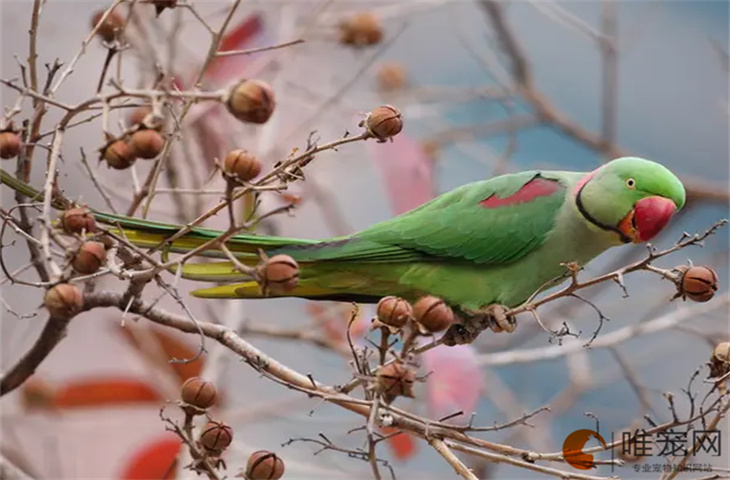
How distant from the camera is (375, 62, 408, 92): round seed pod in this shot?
9.19 ft

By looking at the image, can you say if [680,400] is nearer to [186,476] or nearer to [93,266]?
[186,476]

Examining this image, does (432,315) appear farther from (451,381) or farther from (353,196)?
(353,196)

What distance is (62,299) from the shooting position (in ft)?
3.39

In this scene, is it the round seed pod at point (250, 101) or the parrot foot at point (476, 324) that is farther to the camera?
the parrot foot at point (476, 324)

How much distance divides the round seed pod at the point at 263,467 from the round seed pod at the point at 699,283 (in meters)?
0.58

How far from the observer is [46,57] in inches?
139

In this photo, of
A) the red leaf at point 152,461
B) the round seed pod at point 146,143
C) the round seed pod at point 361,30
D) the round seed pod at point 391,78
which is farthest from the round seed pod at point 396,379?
the round seed pod at point 391,78

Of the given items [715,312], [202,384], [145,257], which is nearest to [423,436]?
[202,384]

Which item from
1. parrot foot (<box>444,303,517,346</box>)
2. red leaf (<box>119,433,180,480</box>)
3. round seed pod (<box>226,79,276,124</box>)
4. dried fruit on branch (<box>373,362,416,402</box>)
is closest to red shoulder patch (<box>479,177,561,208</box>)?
parrot foot (<box>444,303,517,346</box>)

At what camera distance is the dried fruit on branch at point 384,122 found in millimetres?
1203

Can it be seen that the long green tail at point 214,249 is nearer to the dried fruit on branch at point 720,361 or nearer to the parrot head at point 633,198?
the parrot head at point 633,198

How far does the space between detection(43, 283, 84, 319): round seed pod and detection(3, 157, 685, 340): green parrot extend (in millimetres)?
524

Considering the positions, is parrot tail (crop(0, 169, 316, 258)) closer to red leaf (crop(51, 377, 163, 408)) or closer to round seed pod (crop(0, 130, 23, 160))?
round seed pod (crop(0, 130, 23, 160))

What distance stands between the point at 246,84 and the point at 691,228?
2.71 m
